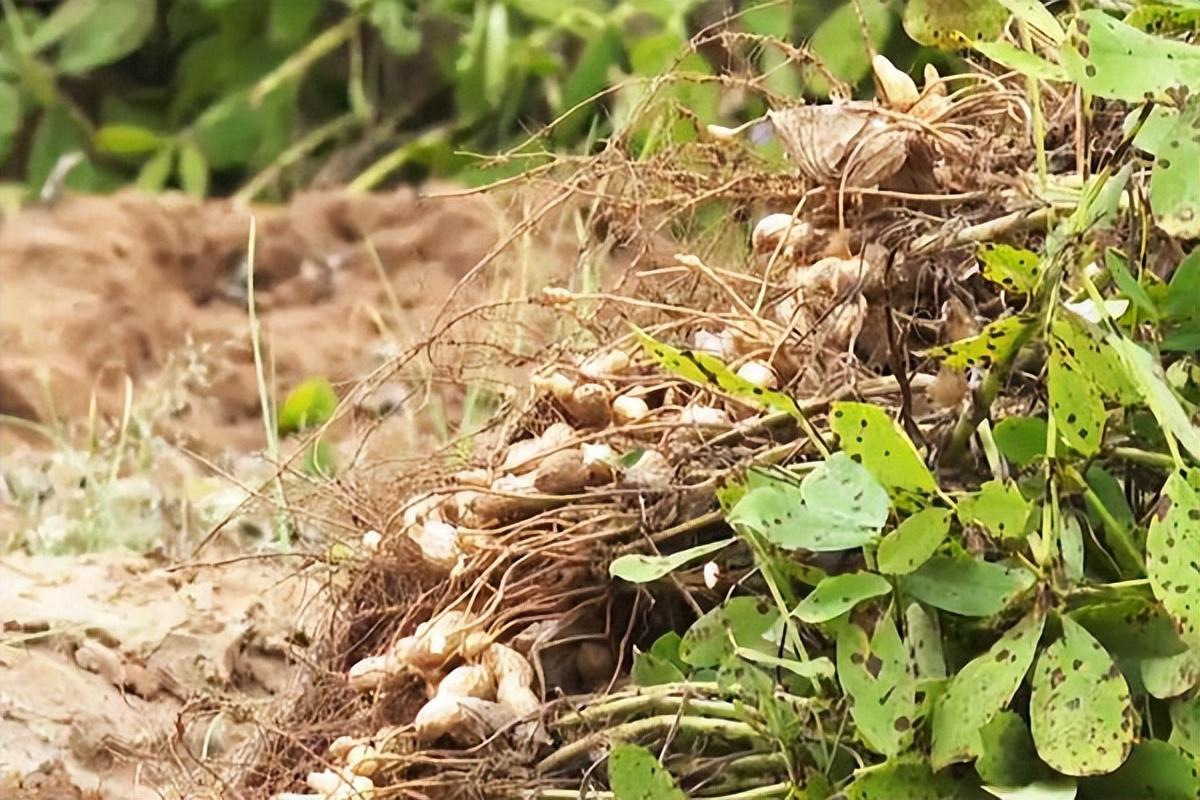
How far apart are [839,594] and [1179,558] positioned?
3.6 inches

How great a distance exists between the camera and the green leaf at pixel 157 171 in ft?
6.90

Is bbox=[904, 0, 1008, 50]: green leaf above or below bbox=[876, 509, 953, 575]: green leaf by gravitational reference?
above

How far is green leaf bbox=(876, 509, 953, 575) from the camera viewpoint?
428 millimetres

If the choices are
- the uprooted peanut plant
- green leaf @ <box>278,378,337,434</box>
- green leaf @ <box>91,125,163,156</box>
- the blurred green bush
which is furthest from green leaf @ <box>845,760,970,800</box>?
green leaf @ <box>91,125,163,156</box>

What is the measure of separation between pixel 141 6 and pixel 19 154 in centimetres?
28

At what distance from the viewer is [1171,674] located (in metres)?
0.42

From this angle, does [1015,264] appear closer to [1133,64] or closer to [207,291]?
[1133,64]

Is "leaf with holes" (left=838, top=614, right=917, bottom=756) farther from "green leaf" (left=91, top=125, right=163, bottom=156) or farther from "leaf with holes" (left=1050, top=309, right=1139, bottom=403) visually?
"green leaf" (left=91, top=125, right=163, bottom=156)

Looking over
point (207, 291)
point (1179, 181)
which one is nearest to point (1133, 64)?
point (1179, 181)

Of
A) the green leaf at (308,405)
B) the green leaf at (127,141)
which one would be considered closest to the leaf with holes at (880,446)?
the green leaf at (308,405)

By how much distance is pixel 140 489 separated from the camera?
113cm

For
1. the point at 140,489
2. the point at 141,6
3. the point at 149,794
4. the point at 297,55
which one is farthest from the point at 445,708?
the point at 141,6

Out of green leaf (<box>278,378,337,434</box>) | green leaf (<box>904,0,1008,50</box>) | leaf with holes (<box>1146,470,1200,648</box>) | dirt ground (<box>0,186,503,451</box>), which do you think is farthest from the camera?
dirt ground (<box>0,186,503,451</box>)

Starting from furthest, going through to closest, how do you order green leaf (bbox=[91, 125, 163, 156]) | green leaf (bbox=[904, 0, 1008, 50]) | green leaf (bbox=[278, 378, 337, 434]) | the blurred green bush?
1. green leaf (bbox=[91, 125, 163, 156])
2. the blurred green bush
3. green leaf (bbox=[278, 378, 337, 434])
4. green leaf (bbox=[904, 0, 1008, 50])
